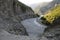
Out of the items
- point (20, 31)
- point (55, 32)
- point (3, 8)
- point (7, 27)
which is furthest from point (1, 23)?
point (55, 32)

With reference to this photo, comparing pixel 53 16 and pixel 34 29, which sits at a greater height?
pixel 53 16

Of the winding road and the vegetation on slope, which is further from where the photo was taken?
the vegetation on slope

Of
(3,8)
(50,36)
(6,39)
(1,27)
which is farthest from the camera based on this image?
(3,8)

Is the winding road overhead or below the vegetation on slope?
below

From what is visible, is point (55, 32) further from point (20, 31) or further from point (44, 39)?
point (20, 31)

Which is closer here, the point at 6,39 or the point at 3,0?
the point at 6,39

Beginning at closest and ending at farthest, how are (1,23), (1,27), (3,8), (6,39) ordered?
(6,39) < (1,27) < (1,23) < (3,8)

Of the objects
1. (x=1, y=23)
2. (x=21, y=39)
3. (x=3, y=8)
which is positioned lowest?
(x=21, y=39)

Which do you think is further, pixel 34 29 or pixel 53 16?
pixel 53 16

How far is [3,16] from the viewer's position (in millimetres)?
41844

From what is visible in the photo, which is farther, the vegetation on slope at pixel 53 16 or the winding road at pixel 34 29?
the vegetation on slope at pixel 53 16

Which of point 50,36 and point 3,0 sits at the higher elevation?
point 3,0

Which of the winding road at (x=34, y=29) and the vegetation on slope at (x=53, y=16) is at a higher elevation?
the vegetation on slope at (x=53, y=16)

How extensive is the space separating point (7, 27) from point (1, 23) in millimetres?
1799
